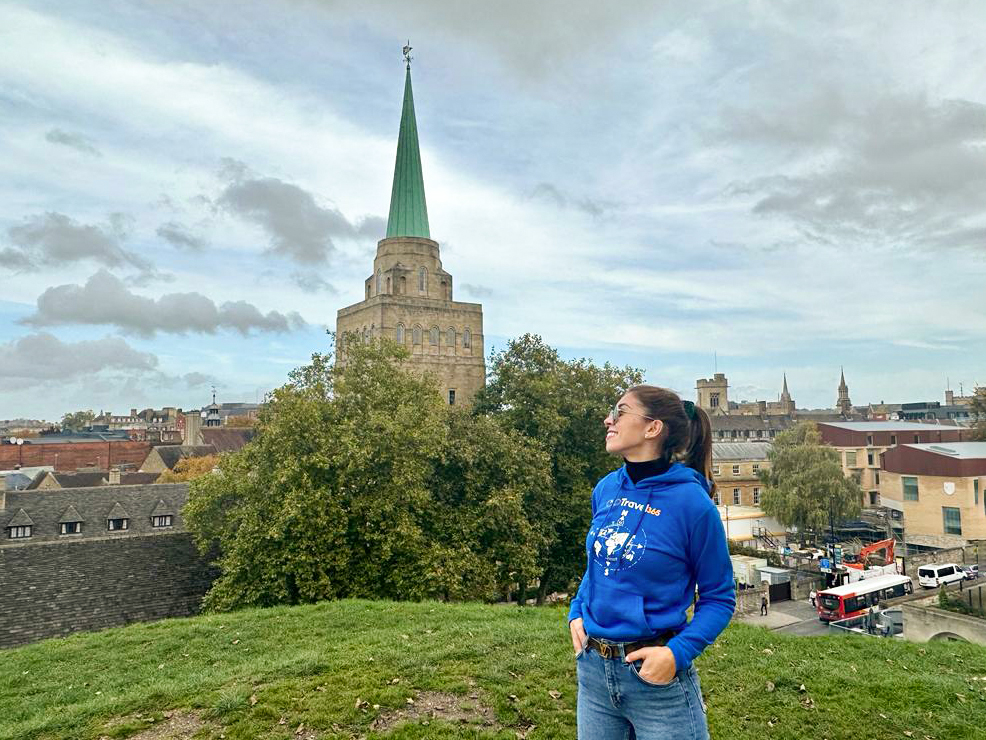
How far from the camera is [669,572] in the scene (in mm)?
3744

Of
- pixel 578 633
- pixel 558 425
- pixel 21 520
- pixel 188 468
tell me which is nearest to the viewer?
pixel 578 633

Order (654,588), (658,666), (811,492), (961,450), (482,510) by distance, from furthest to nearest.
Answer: (961,450) < (811,492) < (482,510) < (654,588) < (658,666)

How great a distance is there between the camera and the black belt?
3711 millimetres

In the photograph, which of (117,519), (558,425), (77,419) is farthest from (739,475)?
(77,419)

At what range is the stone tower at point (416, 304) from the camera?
60781mm

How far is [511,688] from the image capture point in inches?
325

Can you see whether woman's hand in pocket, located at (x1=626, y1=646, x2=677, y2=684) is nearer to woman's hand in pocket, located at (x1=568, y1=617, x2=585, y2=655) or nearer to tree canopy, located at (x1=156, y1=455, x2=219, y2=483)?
woman's hand in pocket, located at (x1=568, y1=617, x2=585, y2=655)

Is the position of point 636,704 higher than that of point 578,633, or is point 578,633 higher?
point 578,633

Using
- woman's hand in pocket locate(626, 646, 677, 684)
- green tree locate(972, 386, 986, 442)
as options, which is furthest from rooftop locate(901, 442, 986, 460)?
woman's hand in pocket locate(626, 646, 677, 684)

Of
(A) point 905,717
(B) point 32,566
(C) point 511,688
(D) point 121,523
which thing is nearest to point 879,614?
(A) point 905,717

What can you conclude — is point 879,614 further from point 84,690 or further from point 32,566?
point 32,566

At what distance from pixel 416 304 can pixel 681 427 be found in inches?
2296

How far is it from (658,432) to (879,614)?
91.2 ft

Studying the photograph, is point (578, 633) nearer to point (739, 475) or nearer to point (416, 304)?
point (416, 304)
